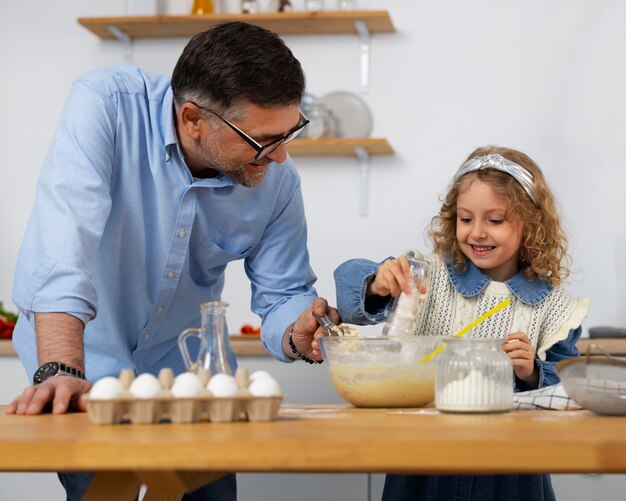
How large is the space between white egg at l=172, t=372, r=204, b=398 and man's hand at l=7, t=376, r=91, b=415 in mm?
242

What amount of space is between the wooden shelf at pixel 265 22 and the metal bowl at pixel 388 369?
2180mm

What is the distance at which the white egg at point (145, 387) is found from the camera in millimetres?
1071

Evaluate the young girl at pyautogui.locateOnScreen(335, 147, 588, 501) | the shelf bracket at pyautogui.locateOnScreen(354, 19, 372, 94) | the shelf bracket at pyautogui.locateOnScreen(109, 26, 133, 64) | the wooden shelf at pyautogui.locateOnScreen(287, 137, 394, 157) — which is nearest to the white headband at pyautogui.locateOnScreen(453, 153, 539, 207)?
the young girl at pyautogui.locateOnScreen(335, 147, 588, 501)

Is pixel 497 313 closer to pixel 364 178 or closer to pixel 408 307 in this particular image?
pixel 408 307

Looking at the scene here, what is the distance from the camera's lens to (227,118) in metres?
1.73

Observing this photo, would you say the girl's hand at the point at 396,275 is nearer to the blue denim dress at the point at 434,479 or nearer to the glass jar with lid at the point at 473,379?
the blue denim dress at the point at 434,479

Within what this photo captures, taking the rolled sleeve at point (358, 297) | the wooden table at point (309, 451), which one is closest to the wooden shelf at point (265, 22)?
the rolled sleeve at point (358, 297)

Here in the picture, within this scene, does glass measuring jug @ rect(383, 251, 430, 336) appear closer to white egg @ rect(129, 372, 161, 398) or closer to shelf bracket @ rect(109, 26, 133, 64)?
white egg @ rect(129, 372, 161, 398)

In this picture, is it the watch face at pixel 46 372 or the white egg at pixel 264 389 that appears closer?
the white egg at pixel 264 389

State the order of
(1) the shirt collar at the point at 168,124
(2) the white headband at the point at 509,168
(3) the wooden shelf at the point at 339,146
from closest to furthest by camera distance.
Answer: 1. (1) the shirt collar at the point at 168,124
2. (2) the white headband at the point at 509,168
3. (3) the wooden shelf at the point at 339,146

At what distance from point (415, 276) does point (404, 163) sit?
6.42 ft

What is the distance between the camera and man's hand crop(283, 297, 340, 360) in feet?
5.49

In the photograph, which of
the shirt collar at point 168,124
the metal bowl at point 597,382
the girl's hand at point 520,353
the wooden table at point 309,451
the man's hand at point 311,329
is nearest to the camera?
the wooden table at point 309,451

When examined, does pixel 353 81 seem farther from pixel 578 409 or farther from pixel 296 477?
pixel 578 409
